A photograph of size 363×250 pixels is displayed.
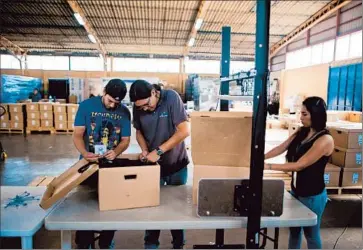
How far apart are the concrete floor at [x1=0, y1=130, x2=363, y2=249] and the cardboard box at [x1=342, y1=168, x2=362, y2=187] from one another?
0.26 meters

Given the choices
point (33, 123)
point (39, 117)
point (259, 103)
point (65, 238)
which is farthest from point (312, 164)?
point (33, 123)

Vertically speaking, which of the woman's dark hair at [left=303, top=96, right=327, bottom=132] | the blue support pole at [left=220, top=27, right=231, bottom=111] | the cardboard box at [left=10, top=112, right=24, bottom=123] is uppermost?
the blue support pole at [left=220, top=27, right=231, bottom=111]

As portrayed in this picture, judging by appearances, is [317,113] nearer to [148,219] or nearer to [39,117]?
[148,219]

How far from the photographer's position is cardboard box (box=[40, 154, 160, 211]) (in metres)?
1.47

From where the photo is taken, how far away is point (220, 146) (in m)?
1.55

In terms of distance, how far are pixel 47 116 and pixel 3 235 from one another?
9.35m

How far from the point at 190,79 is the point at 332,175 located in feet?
32.8

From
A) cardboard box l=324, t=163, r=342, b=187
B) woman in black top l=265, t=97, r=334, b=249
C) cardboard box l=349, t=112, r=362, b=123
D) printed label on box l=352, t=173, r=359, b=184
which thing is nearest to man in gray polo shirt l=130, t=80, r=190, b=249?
woman in black top l=265, t=97, r=334, b=249

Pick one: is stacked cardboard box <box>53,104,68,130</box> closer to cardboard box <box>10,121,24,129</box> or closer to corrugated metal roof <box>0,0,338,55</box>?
cardboard box <box>10,121,24,129</box>

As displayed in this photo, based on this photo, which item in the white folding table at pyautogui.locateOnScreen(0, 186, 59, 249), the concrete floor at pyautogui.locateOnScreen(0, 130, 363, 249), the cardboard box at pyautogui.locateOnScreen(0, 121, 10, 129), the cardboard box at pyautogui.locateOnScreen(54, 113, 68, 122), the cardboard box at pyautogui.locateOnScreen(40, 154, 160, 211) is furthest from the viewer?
the cardboard box at pyautogui.locateOnScreen(54, 113, 68, 122)

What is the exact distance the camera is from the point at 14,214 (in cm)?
148

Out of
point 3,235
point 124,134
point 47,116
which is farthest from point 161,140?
point 47,116

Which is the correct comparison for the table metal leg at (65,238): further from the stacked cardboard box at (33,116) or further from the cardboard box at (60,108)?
the stacked cardboard box at (33,116)

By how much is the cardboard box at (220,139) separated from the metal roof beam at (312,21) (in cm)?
1050
